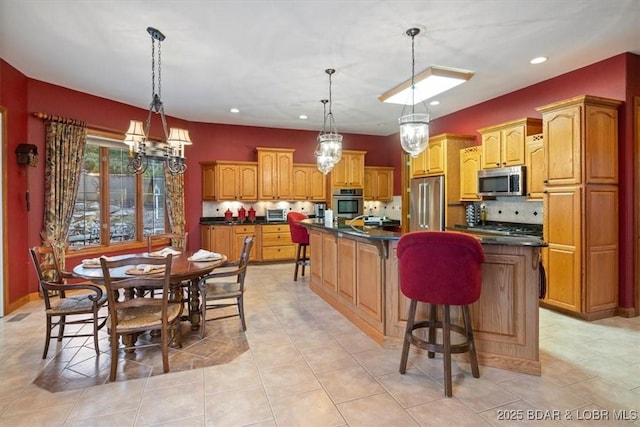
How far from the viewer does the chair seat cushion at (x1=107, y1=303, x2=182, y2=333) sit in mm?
2551

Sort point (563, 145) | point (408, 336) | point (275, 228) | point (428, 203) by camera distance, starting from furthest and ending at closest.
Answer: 1. point (275, 228)
2. point (428, 203)
3. point (563, 145)
4. point (408, 336)

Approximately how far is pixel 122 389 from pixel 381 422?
1.81 meters

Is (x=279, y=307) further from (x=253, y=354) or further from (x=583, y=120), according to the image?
(x=583, y=120)

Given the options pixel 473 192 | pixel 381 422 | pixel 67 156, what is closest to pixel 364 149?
pixel 473 192

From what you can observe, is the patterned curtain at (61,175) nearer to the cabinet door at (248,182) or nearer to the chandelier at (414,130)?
the cabinet door at (248,182)

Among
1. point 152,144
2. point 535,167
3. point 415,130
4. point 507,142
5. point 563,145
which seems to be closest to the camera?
point 152,144

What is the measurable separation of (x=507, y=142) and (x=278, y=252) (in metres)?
4.57

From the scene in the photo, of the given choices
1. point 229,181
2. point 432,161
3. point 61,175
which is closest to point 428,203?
point 432,161

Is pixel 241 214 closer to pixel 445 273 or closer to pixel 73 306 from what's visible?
pixel 73 306

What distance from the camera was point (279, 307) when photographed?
4.28 metres

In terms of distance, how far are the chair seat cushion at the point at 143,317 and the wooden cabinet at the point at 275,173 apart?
4395 mm

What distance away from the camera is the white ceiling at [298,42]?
2.85 meters

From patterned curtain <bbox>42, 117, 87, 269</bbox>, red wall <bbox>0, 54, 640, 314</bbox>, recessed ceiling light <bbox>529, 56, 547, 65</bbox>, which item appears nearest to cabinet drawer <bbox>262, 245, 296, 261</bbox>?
red wall <bbox>0, 54, 640, 314</bbox>

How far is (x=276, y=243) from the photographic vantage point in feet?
23.1
